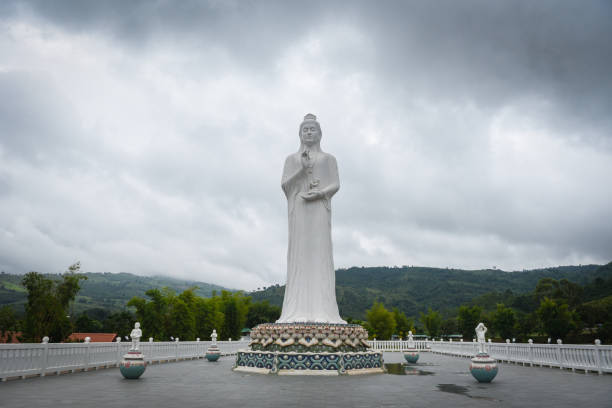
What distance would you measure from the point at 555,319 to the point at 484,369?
133ft

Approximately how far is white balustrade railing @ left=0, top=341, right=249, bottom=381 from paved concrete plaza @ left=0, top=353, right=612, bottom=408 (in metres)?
0.50

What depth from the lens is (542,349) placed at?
51.0 feet

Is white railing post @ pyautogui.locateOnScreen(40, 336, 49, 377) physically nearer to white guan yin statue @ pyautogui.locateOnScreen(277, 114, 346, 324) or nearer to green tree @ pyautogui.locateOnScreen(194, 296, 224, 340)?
white guan yin statue @ pyautogui.locateOnScreen(277, 114, 346, 324)

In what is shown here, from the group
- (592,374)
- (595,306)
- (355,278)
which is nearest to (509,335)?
(595,306)

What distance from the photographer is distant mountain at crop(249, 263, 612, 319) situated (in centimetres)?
9381

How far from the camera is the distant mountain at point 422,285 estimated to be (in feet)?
308

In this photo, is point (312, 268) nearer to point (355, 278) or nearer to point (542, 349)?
point (542, 349)

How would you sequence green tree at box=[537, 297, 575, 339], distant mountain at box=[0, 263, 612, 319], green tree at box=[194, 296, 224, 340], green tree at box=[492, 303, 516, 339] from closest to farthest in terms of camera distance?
green tree at box=[194, 296, 224, 340] → green tree at box=[537, 297, 575, 339] → green tree at box=[492, 303, 516, 339] → distant mountain at box=[0, 263, 612, 319]

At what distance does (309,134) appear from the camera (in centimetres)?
1488

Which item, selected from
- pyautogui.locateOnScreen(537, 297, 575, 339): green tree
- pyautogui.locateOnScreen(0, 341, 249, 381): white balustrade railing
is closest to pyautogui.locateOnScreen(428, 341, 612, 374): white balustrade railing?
pyautogui.locateOnScreen(0, 341, 249, 381): white balustrade railing

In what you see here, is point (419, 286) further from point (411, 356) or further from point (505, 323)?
point (411, 356)

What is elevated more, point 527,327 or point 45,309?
point 45,309

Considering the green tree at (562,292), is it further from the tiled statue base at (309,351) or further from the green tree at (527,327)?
the tiled statue base at (309,351)

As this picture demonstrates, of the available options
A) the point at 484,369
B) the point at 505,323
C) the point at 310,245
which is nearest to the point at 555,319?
the point at 505,323
